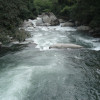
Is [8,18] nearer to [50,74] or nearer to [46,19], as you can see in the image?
[50,74]

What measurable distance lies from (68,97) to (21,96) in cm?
197

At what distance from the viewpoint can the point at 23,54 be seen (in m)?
11.2

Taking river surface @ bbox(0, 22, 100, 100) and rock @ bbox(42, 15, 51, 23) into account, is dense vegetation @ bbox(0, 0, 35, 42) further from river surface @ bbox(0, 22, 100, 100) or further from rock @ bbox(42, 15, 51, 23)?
rock @ bbox(42, 15, 51, 23)

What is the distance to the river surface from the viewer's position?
6.36m

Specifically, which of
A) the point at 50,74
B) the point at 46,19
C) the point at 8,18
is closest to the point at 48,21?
the point at 46,19

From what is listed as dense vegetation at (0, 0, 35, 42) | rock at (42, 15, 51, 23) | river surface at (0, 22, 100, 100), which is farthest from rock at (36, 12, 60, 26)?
dense vegetation at (0, 0, 35, 42)

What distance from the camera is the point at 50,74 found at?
808 cm

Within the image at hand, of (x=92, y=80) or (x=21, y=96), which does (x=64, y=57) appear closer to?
(x=92, y=80)

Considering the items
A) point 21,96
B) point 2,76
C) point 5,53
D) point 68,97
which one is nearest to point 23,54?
point 5,53

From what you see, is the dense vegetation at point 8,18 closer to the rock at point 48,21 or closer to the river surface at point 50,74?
the river surface at point 50,74

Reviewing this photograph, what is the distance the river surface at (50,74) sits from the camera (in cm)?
636

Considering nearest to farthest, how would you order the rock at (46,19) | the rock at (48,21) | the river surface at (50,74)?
the river surface at (50,74)
the rock at (48,21)
the rock at (46,19)

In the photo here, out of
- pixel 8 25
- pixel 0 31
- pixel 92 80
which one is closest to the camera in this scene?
pixel 92 80

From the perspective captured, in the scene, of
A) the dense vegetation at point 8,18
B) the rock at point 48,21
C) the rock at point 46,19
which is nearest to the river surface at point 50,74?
the dense vegetation at point 8,18
